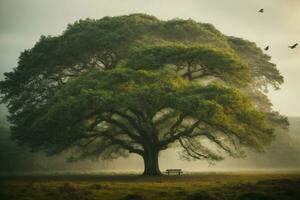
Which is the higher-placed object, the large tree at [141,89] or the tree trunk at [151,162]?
the large tree at [141,89]

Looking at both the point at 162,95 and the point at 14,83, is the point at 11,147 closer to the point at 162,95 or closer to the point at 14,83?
the point at 14,83

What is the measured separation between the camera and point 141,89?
39.5m

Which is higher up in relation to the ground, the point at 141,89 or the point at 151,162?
the point at 141,89

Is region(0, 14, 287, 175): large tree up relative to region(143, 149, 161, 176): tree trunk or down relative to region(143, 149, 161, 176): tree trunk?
up

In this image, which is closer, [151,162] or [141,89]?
[141,89]

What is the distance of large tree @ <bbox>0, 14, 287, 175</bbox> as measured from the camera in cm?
4000

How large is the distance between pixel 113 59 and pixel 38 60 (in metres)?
7.94

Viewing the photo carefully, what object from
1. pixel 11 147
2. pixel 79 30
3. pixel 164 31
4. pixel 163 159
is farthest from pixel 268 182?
pixel 163 159

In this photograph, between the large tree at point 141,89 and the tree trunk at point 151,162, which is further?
the tree trunk at point 151,162

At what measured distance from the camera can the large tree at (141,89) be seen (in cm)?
4000

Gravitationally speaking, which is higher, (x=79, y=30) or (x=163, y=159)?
(x=79, y=30)

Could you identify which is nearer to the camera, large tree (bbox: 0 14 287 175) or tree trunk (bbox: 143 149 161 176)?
large tree (bbox: 0 14 287 175)

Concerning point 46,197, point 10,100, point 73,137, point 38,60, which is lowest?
point 46,197

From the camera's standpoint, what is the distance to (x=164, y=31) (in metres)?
49.8
